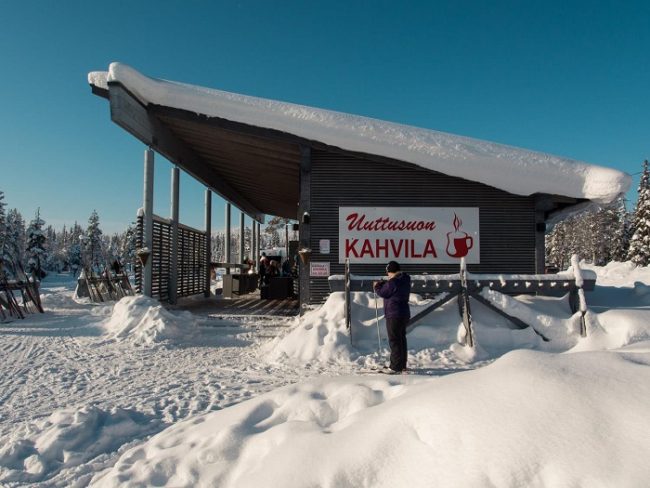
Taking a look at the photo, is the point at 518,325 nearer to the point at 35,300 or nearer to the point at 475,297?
the point at 475,297

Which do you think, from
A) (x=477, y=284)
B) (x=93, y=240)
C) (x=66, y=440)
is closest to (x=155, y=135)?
(x=477, y=284)

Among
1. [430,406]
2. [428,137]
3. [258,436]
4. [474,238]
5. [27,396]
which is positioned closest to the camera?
[430,406]

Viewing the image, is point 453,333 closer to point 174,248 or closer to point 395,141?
point 395,141

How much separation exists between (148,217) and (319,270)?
478 cm

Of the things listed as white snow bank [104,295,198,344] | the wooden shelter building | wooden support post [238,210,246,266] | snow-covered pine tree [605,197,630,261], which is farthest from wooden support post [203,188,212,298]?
snow-covered pine tree [605,197,630,261]

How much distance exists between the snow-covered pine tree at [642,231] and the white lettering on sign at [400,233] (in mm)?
35520

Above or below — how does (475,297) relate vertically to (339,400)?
above

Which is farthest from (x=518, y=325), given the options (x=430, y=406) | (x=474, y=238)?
(x=430, y=406)

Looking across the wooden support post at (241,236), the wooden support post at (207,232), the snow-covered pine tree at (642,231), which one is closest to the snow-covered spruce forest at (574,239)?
the snow-covered pine tree at (642,231)

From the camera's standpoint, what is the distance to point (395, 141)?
970cm

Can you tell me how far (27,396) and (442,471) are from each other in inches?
203

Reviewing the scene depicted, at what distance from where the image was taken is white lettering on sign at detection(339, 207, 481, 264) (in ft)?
34.0

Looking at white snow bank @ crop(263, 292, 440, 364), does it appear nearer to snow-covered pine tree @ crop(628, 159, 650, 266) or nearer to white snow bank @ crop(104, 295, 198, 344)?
white snow bank @ crop(104, 295, 198, 344)

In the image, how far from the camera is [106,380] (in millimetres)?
5902
